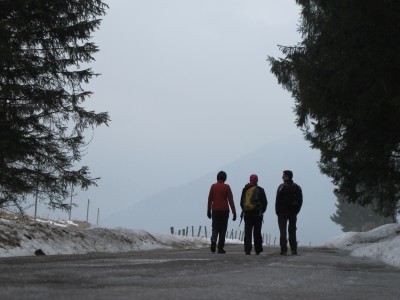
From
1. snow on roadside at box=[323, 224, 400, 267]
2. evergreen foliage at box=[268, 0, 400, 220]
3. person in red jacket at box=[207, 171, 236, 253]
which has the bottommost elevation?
snow on roadside at box=[323, 224, 400, 267]

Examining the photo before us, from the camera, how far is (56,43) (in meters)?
14.8

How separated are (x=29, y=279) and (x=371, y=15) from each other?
1136 centimetres

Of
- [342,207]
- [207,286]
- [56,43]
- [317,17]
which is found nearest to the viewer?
[207,286]

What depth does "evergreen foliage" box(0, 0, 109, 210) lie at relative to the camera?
13305 millimetres

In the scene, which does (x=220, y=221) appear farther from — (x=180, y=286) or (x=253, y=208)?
(x=180, y=286)

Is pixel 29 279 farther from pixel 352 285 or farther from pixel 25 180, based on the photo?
pixel 25 180

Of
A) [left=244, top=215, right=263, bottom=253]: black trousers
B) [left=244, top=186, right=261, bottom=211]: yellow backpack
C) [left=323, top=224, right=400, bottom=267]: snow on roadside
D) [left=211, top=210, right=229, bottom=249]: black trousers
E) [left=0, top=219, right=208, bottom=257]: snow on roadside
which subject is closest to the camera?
[left=323, top=224, right=400, bottom=267]: snow on roadside

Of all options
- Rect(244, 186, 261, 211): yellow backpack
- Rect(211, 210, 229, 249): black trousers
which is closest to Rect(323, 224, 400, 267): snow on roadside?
Rect(244, 186, 261, 211): yellow backpack

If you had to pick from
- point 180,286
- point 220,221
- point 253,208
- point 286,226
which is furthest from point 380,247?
point 180,286

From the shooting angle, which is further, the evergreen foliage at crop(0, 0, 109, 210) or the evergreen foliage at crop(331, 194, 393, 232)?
the evergreen foliage at crop(331, 194, 393, 232)

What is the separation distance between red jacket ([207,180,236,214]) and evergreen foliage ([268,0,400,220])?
3710mm

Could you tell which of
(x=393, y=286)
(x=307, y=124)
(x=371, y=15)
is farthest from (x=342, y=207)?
(x=393, y=286)

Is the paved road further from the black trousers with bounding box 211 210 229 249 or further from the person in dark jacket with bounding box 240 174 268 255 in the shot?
the black trousers with bounding box 211 210 229 249

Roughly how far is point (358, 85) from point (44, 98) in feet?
26.6
